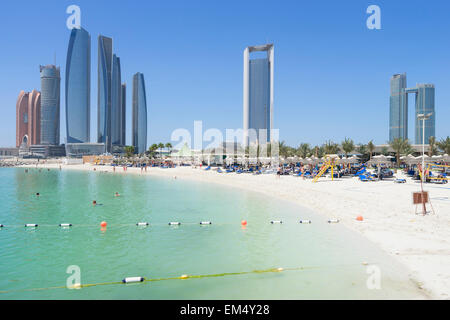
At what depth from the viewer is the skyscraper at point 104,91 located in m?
175

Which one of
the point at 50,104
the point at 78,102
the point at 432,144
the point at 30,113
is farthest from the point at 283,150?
the point at 30,113

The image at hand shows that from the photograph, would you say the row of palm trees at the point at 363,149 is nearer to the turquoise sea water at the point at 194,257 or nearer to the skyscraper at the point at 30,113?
the turquoise sea water at the point at 194,257

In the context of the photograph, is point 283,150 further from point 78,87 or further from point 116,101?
point 116,101

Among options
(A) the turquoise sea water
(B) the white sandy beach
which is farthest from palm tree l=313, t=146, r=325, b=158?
(A) the turquoise sea water

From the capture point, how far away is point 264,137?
550 ft

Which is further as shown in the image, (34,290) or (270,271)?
(270,271)

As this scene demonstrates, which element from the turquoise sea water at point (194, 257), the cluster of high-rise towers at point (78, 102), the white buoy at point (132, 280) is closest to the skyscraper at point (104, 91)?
the cluster of high-rise towers at point (78, 102)

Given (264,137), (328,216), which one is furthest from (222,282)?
(264,137)

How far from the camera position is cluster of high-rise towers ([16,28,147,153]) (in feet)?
531

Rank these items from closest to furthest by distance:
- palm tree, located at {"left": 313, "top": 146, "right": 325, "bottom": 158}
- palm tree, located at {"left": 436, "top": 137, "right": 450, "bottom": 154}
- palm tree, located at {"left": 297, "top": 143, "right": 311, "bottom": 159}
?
palm tree, located at {"left": 436, "top": 137, "right": 450, "bottom": 154}
palm tree, located at {"left": 313, "top": 146, "right": 325, "bottom": 158}
palm tree, located at {"left": 297, "top": 143, "right": 311, "bottom": 159}

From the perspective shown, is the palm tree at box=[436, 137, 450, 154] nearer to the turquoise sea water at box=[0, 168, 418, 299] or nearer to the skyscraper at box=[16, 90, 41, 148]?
the turquoise sea water at box=[0, 168, 418, 299]

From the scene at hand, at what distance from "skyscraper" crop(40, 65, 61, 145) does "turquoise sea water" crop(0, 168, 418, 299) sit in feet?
621
